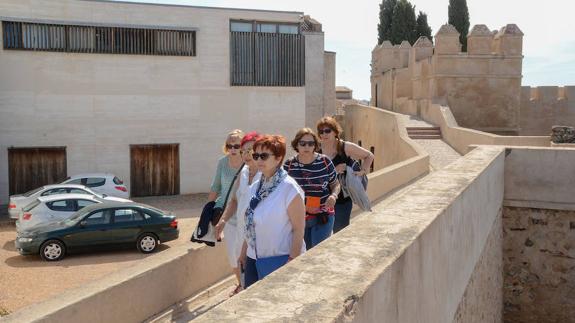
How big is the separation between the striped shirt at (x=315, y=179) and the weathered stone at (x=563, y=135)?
13883mm

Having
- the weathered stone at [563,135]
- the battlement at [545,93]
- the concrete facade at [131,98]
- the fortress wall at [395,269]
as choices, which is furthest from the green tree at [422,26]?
the fortress wall at [395,269]

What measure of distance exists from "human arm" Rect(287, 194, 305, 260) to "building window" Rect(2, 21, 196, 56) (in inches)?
830

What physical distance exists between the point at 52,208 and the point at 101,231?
2.51 m

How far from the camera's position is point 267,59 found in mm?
26312

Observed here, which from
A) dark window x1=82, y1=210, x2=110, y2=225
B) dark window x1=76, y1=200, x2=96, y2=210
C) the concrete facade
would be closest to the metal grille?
the concrete facade

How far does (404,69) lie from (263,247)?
108 feet

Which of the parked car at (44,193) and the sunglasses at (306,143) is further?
the parked car at (44,193)

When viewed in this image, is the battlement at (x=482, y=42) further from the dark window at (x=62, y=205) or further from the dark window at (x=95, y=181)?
the dark window at (x=62, y=205)

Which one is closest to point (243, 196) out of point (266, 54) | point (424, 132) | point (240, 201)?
point (240, 201)

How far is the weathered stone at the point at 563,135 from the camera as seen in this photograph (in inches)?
689

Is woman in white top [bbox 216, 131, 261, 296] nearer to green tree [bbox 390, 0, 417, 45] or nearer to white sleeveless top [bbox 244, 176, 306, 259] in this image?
white sleeveless top [bbox 244, 176, 306, 259]

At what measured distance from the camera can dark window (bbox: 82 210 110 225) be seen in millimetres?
15359

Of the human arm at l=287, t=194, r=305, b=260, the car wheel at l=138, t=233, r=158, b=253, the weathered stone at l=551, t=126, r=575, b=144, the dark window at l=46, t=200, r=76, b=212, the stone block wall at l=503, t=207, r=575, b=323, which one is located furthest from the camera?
the weathered stone at l=551, t=126, r=575, b=144

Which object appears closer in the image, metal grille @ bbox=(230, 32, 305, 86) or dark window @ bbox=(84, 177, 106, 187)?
dark window @ bbox=(84, 177, 106, 187)
